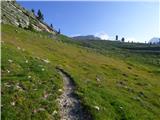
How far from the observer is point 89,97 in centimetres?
4438

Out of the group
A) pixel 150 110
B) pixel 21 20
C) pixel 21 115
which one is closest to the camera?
pixel 21 115

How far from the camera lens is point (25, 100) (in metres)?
38.8

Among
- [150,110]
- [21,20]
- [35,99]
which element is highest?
[21,20]

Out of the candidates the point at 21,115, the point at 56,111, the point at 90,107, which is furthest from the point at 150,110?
the point at 21,115

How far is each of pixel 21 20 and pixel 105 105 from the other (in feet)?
350

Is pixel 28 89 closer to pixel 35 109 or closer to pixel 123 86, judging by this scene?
pixel 35 109

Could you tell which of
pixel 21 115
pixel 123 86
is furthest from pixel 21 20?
pixel 21 115

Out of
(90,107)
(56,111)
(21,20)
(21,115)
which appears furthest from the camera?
(21,20)

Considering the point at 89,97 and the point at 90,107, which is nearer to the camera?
the point at 90,107

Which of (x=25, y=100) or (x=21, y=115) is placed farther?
(x=25, y=100)

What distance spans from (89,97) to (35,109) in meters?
9.05

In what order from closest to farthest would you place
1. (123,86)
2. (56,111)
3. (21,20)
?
(56,111)
(123,86)
(21,20)

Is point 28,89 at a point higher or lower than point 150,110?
higher

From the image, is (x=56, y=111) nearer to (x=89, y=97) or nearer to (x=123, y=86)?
(x=89, y=97)
